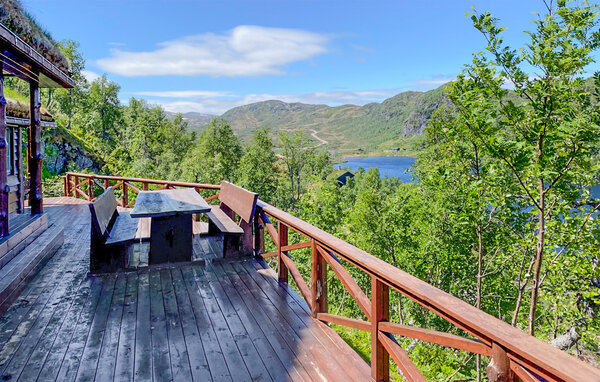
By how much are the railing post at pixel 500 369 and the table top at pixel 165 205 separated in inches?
128

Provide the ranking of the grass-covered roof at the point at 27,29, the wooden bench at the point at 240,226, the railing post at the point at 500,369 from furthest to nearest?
the grass-covered roof at the point at 27,29
the wooden bench at the point at 240,226
the railing post at the point at 500,369

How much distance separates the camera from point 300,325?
2797 mm

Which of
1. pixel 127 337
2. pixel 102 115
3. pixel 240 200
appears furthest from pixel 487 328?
pixel 102 115

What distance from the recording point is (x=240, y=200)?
4578 mm

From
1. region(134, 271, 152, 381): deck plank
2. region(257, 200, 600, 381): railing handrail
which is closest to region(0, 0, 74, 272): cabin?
region(134, 271, 152, 381): deck plank

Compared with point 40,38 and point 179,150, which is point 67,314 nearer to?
point 40,38

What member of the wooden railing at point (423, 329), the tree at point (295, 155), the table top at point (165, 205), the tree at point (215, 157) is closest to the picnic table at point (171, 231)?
the table top at point (165, 205)

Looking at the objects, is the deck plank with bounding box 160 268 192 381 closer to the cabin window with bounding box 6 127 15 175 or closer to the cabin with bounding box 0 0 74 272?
the cabin with bounding box 0 0 74 272

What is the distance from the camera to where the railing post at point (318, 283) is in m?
2.88

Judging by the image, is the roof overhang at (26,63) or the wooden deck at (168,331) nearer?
the wooden deck at (168,331)

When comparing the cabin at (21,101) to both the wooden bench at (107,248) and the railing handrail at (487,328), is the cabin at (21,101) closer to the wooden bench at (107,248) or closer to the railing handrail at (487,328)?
the wooden bench at (107,248)

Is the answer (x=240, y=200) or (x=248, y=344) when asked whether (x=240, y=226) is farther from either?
(x=248, y=344)

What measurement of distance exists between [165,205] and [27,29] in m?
3.46

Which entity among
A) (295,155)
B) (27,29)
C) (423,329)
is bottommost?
(423,329)
